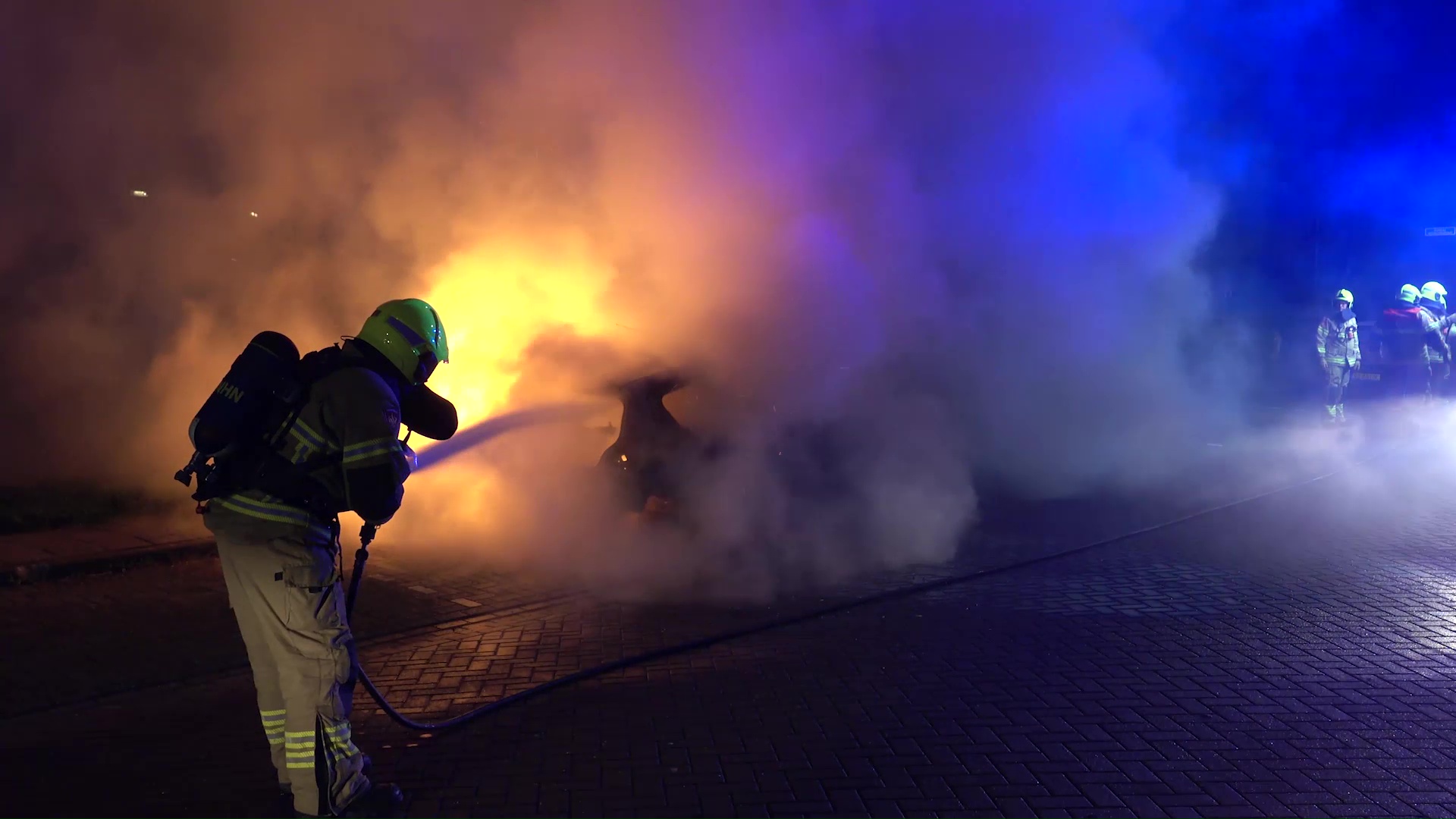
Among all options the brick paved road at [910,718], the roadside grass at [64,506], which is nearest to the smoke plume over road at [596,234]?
the roadside grass at [64,506]

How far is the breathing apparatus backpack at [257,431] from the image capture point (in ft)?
10.1

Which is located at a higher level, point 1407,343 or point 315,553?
point 1407,343

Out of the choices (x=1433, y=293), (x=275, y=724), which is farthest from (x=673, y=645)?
(x=1433, y=293)

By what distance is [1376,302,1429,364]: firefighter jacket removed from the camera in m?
15.2

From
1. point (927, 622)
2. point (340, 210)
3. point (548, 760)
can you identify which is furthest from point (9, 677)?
point (340, 210)

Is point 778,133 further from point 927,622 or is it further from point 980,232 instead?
point 927,622

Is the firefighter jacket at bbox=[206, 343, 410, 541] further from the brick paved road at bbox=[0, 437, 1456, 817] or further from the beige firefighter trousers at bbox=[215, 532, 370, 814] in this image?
the brick paved road at bbox=[0, 437, 1456, 817]

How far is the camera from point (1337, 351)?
45.3ft

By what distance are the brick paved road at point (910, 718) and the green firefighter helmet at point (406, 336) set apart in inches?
56.7

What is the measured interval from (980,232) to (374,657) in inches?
223

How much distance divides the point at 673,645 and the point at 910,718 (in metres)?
1.39

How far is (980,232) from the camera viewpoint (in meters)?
8.32

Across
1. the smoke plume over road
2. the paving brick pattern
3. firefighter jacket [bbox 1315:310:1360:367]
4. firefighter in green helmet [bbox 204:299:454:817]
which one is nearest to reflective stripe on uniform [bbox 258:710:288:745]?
firefighter in green helmet [bbox 204:299:454:817]

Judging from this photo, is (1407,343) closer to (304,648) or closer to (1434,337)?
(1434,337)
